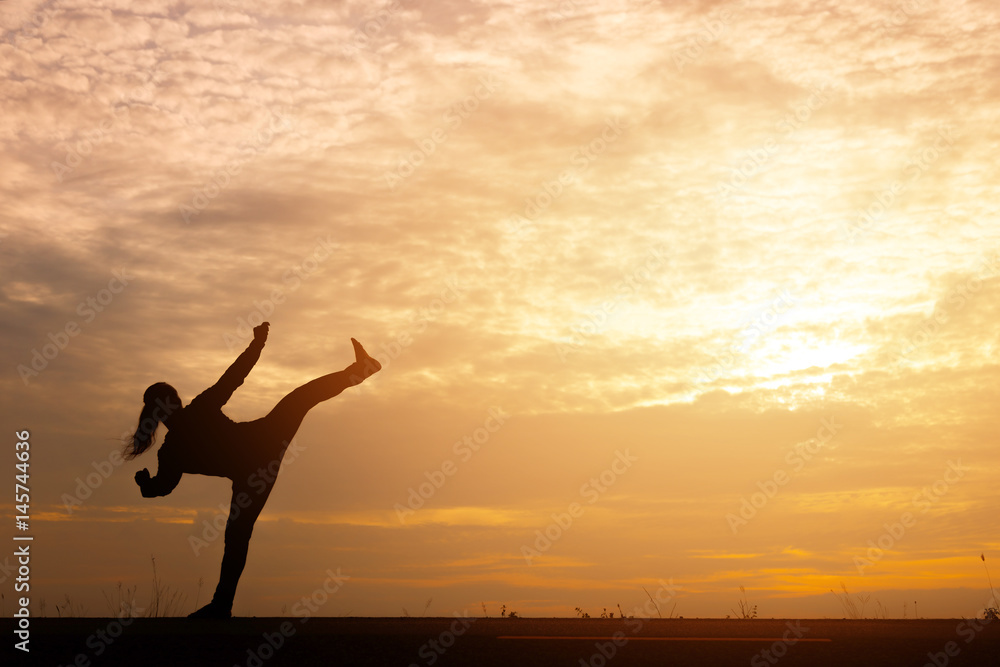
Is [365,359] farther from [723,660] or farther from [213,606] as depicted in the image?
[723,660]

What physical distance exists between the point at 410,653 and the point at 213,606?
5.42m

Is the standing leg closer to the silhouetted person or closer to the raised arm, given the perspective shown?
the silhouetted person

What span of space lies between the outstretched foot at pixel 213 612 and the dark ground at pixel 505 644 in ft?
3.17

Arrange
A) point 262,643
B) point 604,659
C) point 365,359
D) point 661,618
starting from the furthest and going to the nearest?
point 365,359, point 661,618, point 262,643, point 604,659

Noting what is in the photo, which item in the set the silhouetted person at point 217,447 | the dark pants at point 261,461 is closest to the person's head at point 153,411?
the silhouetted person at point 217,447

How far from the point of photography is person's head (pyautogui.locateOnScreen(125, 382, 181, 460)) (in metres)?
13.5

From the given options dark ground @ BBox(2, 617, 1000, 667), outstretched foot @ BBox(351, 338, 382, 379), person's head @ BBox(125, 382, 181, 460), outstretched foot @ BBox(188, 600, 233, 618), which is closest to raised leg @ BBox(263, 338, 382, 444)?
outstretched foot @ BBox(351, 338, 382, 379)

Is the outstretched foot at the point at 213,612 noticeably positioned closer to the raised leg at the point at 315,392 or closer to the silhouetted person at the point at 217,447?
the silhouetted person at the point at 217,447

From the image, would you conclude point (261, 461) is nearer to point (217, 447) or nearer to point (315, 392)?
point (217, 447)

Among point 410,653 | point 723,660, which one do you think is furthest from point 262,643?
point 723,660

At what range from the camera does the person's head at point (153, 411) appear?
13461 millimetres

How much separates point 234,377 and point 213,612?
3.18m

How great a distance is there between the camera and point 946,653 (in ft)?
28.8

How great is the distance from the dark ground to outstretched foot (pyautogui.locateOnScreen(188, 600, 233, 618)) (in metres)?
0.97
